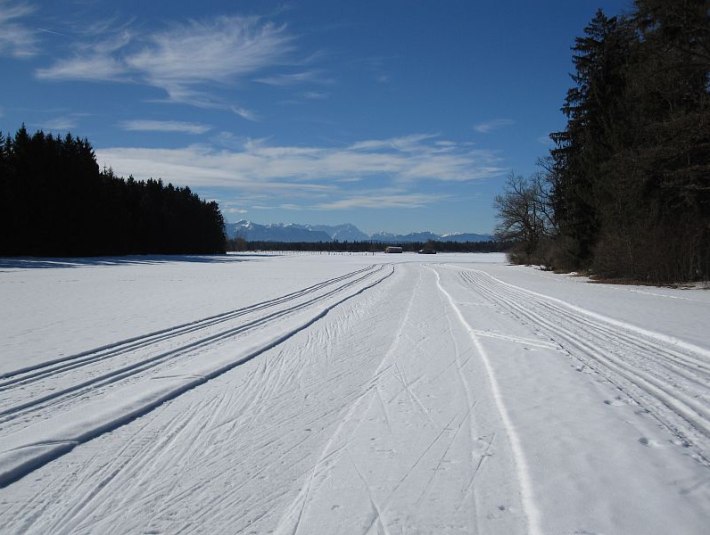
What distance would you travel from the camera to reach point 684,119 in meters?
17.4

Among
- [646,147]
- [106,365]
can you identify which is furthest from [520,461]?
[646,147]

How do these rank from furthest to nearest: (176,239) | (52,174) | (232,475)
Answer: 1. (176,239)
2. (52,174)
3. (232,475)

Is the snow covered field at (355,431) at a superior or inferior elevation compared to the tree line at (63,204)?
inferior

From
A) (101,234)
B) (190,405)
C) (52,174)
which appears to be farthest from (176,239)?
(190,405)

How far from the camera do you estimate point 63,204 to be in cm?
5447

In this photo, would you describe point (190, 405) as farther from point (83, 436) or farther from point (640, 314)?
point (640, 314)

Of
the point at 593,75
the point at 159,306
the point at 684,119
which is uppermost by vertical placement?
the point at 593,75

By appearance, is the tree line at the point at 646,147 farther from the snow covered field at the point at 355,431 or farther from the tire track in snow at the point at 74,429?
the tire track in snow at the point at 74,429

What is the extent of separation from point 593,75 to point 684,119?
43.0 feet

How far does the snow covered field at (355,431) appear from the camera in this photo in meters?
3.12

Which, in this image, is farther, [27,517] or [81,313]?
[81,313]

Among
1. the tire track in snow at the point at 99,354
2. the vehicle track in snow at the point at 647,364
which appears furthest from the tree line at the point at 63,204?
the vehicle track in snow at the point at 647,364

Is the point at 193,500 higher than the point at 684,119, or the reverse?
the point at 684,119

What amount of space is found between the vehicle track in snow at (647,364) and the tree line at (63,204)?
54111 millimetres
